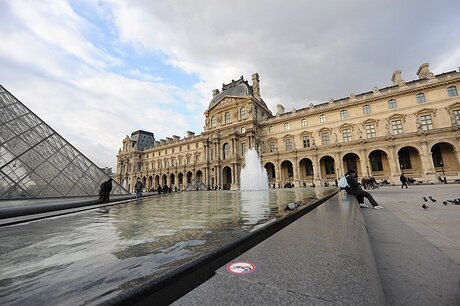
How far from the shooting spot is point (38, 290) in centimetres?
102

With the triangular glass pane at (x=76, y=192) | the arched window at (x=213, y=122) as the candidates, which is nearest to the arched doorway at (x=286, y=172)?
the arched window at (x=213, y=122)

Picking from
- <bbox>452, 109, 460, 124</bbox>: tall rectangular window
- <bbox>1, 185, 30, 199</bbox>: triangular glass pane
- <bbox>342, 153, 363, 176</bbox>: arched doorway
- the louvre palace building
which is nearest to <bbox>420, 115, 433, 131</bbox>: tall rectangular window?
the louvre palace building

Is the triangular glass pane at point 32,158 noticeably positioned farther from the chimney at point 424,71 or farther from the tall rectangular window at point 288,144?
the chimney at point 424,71

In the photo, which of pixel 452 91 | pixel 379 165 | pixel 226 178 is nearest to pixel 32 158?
pixel 226 178

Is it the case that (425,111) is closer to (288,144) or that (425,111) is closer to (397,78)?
(397,78)

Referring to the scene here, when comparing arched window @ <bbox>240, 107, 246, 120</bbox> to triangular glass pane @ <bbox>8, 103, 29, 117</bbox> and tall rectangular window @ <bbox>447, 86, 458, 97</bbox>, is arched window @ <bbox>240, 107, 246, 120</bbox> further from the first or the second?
triangular glass pane @ <bbox>8, 103, 29, 117</bbox>

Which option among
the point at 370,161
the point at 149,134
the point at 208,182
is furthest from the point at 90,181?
the point at 149,134

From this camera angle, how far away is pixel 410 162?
25.4 m

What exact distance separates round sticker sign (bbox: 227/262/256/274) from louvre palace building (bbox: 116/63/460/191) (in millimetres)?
29888

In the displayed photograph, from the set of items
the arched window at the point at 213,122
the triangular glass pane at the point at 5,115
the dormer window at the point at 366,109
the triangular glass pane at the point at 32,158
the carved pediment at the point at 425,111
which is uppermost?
the arched window at the point at 213,122

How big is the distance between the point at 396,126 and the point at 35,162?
120 ft

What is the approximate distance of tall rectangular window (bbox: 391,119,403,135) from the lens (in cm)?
2640

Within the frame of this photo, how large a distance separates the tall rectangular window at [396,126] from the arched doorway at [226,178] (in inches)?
1012

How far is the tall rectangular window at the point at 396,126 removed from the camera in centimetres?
2640
